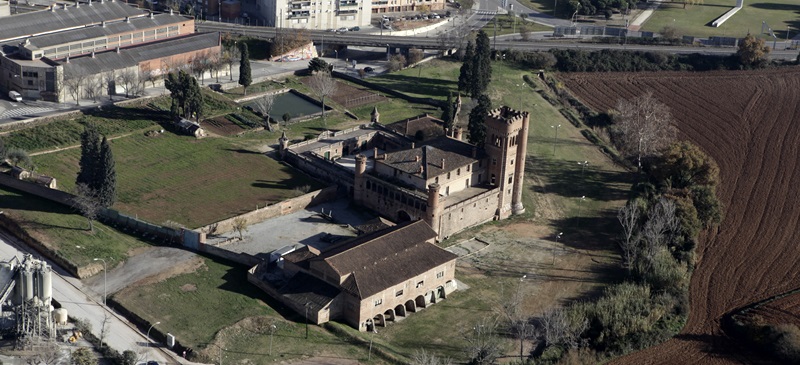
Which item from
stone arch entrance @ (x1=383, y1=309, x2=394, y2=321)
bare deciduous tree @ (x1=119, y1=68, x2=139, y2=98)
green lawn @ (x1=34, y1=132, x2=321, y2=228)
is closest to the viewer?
stone arch entrance @ (x1=383, y1=309, x2=394, y2=321)

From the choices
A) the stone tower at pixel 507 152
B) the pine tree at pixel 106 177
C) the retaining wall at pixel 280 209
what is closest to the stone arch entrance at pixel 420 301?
the retaining wall at pixel 280 209

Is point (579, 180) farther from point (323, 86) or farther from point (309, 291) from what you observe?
point (309, 291)

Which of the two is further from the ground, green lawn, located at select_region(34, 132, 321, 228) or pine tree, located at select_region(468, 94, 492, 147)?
pine tree, located at select_region(468, 94, 492, 147)

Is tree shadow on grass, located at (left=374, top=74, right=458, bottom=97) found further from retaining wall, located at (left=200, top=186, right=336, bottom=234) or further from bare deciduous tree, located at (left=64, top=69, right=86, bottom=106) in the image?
bare deciduous tree, located at (left=64, top=69, right=86, bottom=106)

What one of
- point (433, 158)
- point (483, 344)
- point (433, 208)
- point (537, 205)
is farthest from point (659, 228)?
point (483, 344)

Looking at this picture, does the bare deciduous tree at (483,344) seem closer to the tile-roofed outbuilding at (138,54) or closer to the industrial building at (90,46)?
the industrial building at (90,46)

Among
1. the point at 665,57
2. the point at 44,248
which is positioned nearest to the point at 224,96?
the point at 44,248

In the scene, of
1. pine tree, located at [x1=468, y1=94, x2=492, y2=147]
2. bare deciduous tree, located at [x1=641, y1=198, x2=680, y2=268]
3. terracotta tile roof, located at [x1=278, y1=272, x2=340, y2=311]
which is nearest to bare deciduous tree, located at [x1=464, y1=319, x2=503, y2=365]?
terracotta tile roof, located at [x1=278, y1=272, x2=340, y2=311]

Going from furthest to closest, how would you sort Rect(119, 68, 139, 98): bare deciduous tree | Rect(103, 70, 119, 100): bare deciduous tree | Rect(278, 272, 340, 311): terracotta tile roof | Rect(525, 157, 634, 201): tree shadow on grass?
Rect(103, 70, 119, 100): bare deciduous tree
Rect(119, 68, 139, 98): bare deciduous tree
Rect(525, 157, 634, 201): tree shadow on grass
Rect(278, 272, 340, 311): terracotta tile roof
